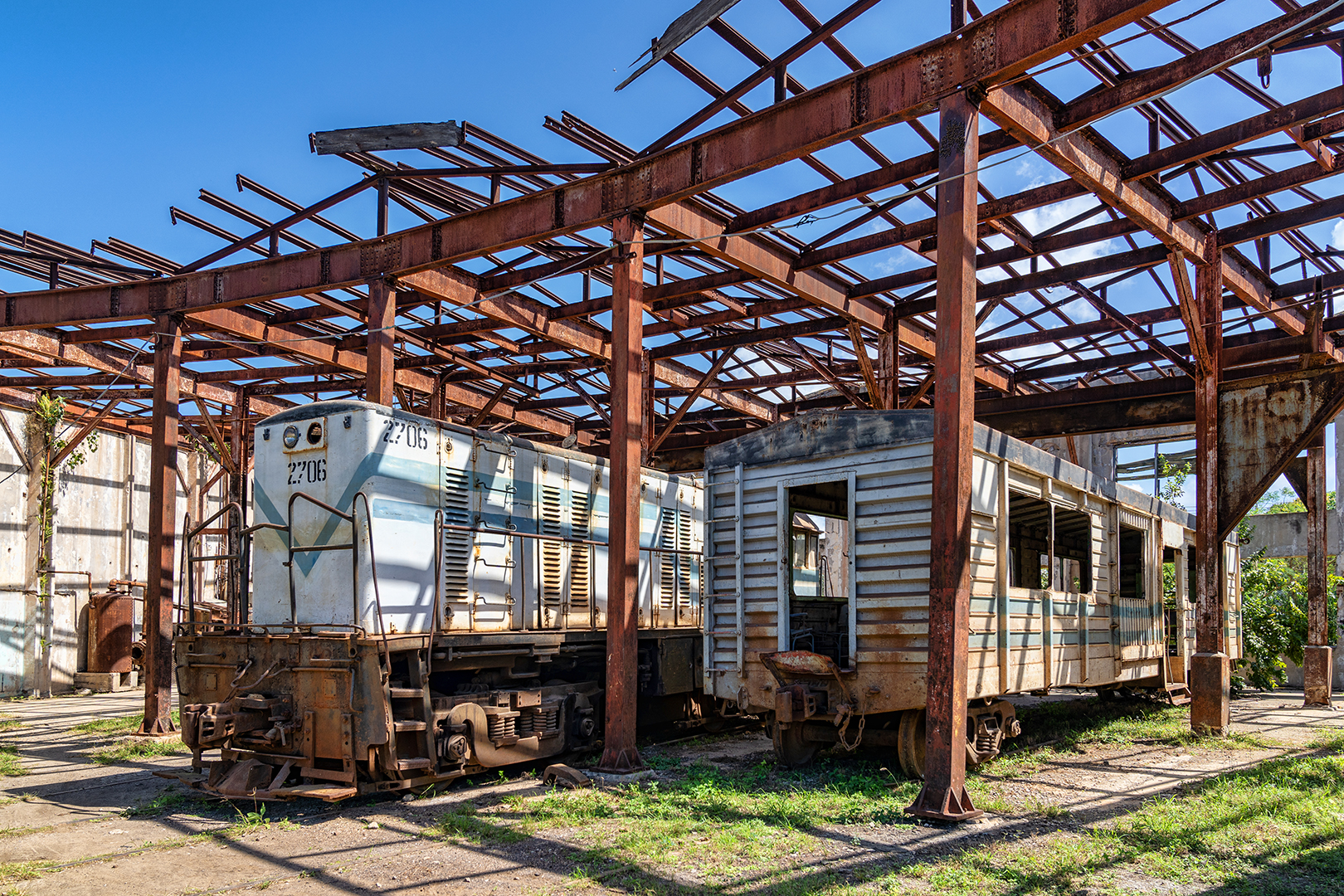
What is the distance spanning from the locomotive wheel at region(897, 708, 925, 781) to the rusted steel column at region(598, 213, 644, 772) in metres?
2.64

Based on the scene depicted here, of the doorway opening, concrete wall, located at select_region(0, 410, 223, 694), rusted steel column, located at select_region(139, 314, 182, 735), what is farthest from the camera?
concrete wall, located at select_region(0, 410, 223, 694)

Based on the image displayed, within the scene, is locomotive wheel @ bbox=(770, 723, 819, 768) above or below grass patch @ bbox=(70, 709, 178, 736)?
above

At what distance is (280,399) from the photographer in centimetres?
2156

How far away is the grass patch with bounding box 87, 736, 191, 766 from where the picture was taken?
11.6 m

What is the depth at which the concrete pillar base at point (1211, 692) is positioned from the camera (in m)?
12.2

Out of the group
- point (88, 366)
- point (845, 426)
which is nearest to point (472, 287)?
point (845, 426)

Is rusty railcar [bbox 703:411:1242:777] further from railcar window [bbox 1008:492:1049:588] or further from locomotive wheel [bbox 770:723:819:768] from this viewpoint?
railcar window [bbox 1008:492:1049:588]

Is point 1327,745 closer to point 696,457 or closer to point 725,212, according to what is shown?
point 725,212

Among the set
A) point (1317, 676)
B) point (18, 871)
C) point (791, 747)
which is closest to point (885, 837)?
point (791, 747)

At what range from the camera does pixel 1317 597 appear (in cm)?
1678

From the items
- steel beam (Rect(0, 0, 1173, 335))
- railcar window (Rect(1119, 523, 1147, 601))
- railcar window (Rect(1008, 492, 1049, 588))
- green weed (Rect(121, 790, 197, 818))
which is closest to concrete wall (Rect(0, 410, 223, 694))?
steel beam (Rect(0, 0, 1173, 335))

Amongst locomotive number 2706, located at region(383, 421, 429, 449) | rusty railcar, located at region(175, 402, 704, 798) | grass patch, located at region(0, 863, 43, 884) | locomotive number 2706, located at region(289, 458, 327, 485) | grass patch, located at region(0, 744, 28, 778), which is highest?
locomotive number 2706, located at region(383, 421, 429, 449)

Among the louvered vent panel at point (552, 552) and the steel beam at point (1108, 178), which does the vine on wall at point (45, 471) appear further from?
the steel beam at point (1108, 178)

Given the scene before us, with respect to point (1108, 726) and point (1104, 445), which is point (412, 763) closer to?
point (1108, 726)
